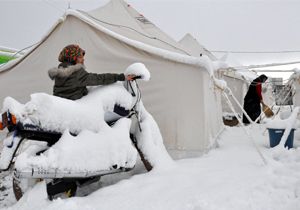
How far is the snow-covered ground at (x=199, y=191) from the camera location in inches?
81.1

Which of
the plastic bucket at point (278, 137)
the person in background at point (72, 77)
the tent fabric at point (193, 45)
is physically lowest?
the plastic bucket at point (278, 137)

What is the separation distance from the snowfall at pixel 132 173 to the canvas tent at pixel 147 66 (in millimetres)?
691

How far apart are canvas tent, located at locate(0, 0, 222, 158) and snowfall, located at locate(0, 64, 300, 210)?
691mm

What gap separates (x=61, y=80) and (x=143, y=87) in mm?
1504

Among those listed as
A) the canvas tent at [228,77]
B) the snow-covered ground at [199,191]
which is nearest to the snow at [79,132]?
the snow-covered ground at [199,191]

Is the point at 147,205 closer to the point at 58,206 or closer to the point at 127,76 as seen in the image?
the point at 58,206

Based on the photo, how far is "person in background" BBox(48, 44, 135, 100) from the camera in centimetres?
275

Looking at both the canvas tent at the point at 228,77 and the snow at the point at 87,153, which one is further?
the canvas tent at the point at 228,77

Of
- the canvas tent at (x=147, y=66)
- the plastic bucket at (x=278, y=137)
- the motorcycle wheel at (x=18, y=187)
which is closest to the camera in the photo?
the motorcycle wheel at (x=18, y=187)

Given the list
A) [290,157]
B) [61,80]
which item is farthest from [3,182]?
[290,157]

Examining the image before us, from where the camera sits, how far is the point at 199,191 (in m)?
2.31

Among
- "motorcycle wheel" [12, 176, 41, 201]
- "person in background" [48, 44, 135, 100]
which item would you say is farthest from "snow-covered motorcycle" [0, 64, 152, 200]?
"person in background" [48, 44, 135, 100]

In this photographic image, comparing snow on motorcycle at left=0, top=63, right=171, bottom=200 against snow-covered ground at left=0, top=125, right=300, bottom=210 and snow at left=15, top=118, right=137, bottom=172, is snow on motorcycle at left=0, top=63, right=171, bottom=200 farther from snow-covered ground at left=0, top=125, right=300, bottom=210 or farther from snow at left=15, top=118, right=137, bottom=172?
snow-covered ground at left=0, top=125, right=300, bottom=210

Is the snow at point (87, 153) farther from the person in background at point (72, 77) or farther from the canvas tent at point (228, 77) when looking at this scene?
the canvas tent at point (228, 77)
